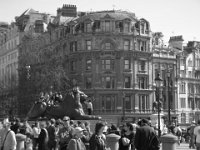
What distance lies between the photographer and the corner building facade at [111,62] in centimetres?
7500

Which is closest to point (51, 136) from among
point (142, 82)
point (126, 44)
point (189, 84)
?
point (126, 44)

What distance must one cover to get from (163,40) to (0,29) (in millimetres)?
39513

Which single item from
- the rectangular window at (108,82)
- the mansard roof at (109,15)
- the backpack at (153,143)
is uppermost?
the mansard roof at (109,15)

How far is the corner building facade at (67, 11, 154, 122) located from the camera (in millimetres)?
75000

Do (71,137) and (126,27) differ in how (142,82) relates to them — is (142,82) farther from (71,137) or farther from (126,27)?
(71,137)

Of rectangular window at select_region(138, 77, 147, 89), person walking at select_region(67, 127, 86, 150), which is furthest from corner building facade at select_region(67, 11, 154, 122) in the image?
person walking at select_region(67, 127, 86, 150)

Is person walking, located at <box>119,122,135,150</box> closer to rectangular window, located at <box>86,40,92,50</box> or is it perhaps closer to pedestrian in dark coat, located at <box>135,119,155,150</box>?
pedestrian in dark coat, located at <box>135,119,155,150</box>

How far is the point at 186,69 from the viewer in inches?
3563

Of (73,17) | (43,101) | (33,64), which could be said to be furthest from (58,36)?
(43,101)

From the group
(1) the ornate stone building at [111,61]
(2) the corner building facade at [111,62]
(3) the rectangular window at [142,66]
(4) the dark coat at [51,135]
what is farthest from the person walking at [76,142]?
(3) the rectangular window at [142,66]

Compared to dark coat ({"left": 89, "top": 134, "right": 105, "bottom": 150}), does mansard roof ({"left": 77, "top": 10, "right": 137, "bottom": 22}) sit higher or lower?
higher

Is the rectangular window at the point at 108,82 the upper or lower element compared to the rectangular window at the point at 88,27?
lower

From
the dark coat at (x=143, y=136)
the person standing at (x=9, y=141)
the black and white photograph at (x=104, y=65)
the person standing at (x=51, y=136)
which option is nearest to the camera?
the dark coat at (x=143, y=136)

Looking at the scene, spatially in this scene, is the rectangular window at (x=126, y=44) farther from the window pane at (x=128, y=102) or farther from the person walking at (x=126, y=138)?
the person walking at (x=126, y=138)
